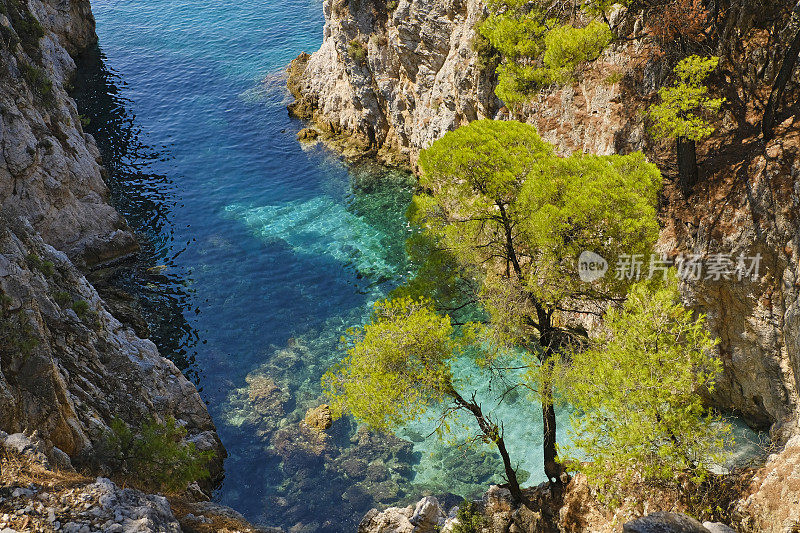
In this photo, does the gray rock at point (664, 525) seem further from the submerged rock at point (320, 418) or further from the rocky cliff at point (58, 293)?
the submerged rock at point (320, 418)

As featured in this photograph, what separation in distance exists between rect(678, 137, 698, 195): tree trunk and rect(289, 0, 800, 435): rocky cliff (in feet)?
1.30

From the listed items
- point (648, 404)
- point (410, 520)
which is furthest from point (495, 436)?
point (648, 404)

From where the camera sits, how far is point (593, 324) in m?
25.4

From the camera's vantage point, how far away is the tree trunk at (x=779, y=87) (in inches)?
792

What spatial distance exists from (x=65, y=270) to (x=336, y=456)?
14.2 m

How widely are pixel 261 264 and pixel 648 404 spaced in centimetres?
2785

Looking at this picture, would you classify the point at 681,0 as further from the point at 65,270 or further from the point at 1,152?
the point at 1,152

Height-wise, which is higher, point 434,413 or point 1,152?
point 1,152

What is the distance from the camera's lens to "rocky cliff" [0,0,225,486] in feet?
55.4

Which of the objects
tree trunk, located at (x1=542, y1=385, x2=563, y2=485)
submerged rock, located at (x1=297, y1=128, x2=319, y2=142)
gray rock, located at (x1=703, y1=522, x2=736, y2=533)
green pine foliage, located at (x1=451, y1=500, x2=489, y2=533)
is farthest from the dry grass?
submerged rock, located at (x1=297, y1=128, x2=319, y2=142)

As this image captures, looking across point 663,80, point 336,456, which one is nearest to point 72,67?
point 336,456

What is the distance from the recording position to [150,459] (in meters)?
18.7

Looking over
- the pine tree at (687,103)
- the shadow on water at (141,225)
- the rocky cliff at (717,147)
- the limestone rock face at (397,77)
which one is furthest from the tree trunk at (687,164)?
the shadow on water at (141,225)

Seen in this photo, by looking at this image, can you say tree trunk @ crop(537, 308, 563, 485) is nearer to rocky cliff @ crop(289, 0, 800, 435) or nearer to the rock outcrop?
rocky cliff @ crop(289, 0, 800, 435)
